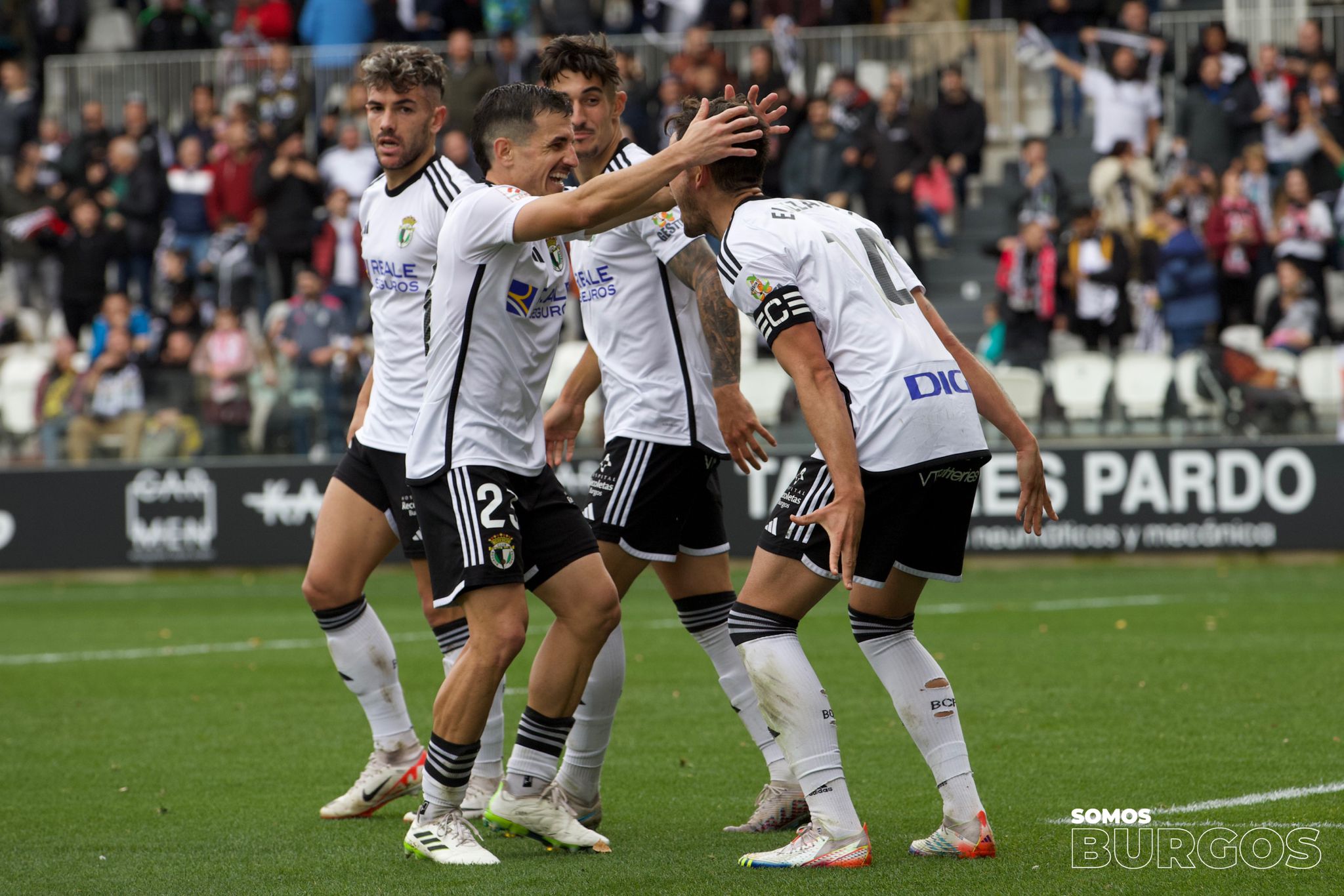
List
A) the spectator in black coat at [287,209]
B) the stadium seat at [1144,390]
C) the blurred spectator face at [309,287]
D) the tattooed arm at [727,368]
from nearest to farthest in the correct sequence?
the tattooed arm at [727,368] → the stadium seat at [1144,390] → the blurred spectator face at [309,287] → the spectator in black coat at [287,209]

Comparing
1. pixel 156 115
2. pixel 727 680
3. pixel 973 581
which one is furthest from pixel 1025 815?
pixel 156 115

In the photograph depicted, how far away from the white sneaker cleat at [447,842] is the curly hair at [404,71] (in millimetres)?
2554

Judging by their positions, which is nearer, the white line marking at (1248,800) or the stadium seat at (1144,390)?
the white line marking at (1248,800)

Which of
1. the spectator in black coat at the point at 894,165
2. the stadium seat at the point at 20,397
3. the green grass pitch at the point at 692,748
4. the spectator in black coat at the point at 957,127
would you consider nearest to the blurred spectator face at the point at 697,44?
the spectator in black coat at the point at 894,165

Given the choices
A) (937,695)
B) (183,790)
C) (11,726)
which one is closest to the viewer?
(937,695)

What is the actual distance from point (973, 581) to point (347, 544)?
9.58m

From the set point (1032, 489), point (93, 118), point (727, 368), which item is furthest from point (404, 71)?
point (93, 118)

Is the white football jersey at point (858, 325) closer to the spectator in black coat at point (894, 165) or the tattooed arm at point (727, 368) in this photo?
the tattooed arm at point (727, 368)

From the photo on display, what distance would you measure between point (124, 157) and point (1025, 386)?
39.3 ft

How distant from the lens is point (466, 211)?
517cm

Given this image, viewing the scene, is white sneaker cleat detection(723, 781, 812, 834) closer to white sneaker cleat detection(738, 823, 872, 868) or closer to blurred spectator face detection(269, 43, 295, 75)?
white sneaker cleat detection(738, 823, 872, 868)

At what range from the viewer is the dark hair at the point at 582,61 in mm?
6227

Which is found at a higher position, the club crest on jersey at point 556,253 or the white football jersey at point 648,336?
the club crest on jersey at point 556,253

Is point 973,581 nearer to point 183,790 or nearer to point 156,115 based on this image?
point 183,790
